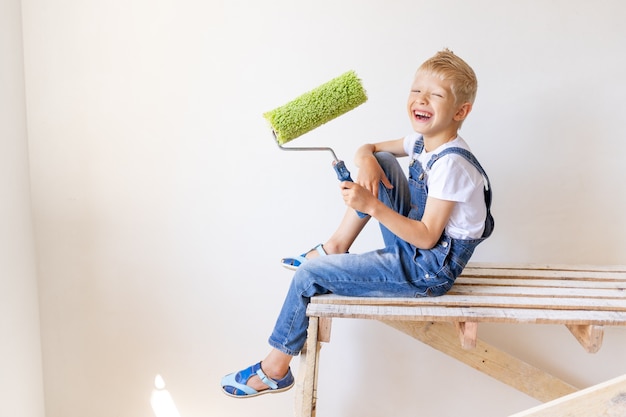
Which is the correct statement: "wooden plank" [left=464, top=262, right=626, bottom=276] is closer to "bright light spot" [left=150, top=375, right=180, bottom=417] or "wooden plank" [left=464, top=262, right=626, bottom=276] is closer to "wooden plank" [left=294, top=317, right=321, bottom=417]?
"wooden plank" [left=294, top=317, right=321, bottom=417]

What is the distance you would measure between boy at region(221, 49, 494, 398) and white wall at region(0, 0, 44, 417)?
2.19 feet

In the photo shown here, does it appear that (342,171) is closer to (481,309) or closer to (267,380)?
(481,309)

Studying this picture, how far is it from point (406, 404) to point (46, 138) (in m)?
1.38

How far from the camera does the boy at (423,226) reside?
1.43 meters

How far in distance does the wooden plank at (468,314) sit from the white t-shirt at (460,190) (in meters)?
0.19

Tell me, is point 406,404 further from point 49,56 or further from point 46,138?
point 49,56

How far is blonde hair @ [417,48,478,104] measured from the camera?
4.79ft

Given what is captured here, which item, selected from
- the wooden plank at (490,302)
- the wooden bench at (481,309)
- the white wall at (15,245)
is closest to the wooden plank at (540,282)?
the wooden bench at (481,309)

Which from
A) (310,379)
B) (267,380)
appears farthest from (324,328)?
(267,380)

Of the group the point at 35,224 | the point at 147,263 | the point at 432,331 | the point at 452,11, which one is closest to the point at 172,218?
the point at 147,263

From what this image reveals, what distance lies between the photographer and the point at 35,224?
6.29 ft

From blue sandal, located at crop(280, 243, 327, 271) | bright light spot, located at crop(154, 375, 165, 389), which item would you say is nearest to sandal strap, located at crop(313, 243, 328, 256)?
blue sandal, located at crop(280, 243, 327, 271)

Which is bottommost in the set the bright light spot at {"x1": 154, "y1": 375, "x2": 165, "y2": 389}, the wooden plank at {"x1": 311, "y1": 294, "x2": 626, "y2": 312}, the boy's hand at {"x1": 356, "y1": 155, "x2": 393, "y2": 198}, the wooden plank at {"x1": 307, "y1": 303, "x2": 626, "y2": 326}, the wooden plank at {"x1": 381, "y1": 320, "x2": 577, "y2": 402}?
the bright light spot at {"x1": 154, "y1": 375, "x2": 165, "y2": 389}

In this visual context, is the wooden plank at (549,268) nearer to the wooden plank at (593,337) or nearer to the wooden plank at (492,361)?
the wooden plank at (492,361)
